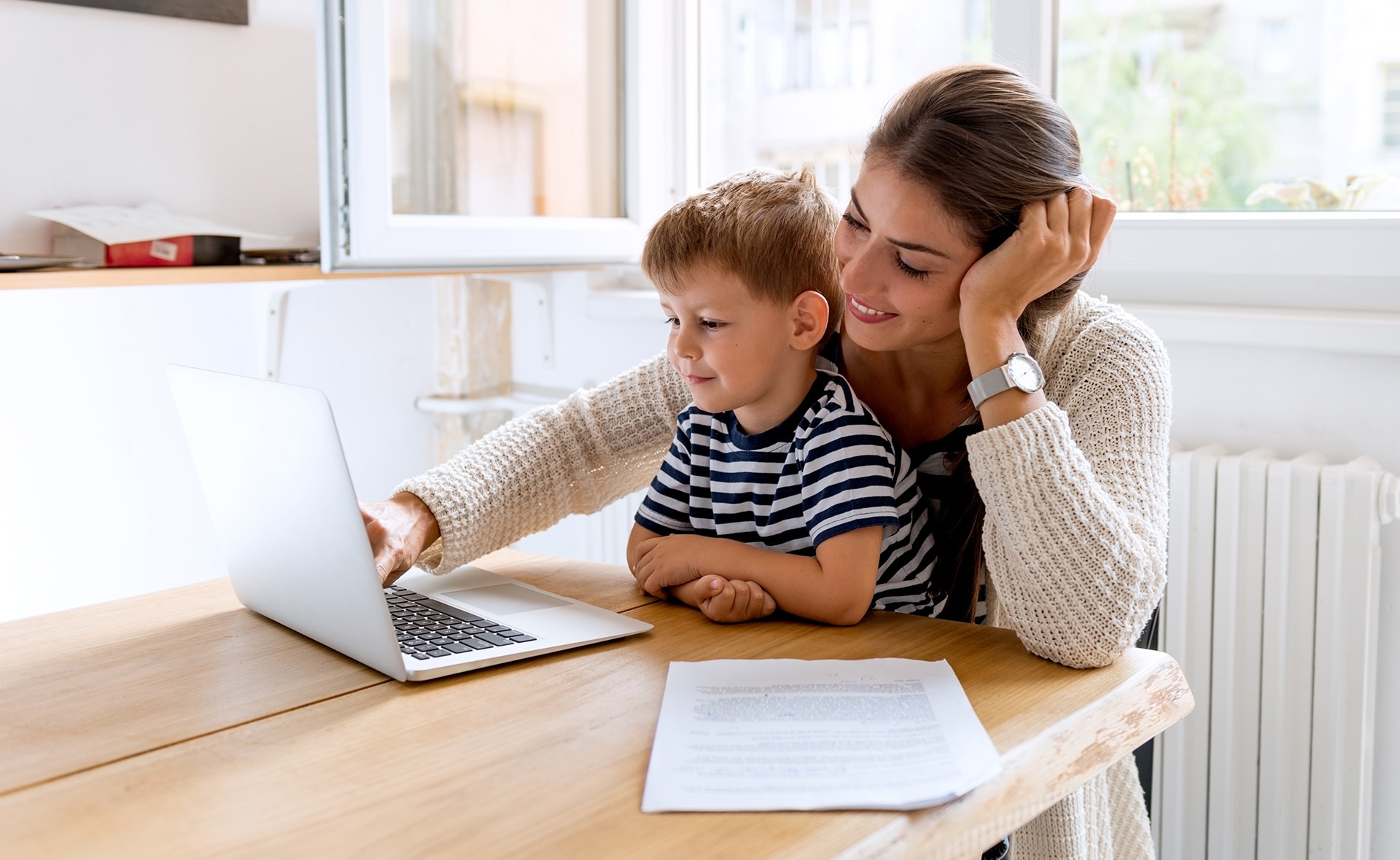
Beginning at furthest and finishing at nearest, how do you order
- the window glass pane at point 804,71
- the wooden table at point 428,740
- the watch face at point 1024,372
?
the window glass pane at point 804,71 < the watch face at point 1024,372 < the wooden table at point 428,740

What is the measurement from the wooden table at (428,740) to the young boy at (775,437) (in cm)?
4

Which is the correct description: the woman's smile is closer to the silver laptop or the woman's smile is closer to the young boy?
the young boy

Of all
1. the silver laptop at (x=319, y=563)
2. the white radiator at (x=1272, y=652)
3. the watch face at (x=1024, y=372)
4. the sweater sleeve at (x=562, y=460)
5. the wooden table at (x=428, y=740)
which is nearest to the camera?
the wooden table at (x=428, y=740)

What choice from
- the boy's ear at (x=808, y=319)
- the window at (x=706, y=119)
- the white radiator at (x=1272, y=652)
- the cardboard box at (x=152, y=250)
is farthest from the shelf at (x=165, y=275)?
the white radiator at (x=1272, y=652)

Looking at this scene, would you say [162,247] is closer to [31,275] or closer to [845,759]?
[31,275]

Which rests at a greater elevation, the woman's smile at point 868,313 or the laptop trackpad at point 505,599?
the woman's smile at point 868,313

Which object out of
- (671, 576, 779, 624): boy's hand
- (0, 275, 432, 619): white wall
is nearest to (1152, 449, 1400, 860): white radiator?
(671, 576, 779, 624): boy's hand

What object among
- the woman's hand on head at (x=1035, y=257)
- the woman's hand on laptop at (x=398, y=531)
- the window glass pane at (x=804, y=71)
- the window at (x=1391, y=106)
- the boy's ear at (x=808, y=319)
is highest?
the window glass pane at (x=804, y=71)

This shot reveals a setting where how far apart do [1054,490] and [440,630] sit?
1.69ft

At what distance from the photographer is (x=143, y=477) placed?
6.33 feet

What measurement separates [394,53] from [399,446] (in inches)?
34.5

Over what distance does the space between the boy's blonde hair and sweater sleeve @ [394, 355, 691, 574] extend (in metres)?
0.23

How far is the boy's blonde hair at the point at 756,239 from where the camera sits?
1070mm

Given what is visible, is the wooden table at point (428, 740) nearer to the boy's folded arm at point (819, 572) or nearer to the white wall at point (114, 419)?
the boy's folded arm at point (819, 572)
